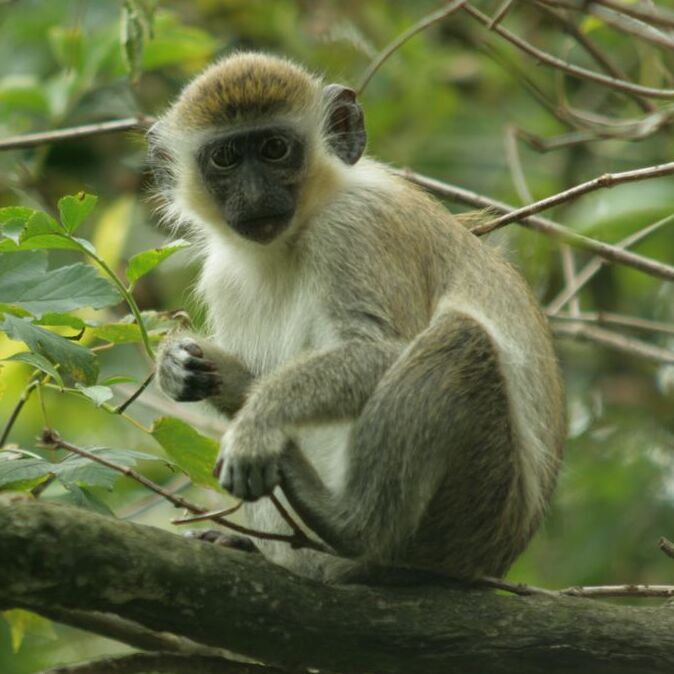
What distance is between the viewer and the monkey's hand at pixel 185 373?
19.3 ft

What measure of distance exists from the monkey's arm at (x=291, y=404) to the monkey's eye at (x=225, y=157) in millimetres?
1325

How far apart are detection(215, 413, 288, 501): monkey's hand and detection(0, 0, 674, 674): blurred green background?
7.67 feet

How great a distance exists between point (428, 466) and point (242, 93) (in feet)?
7.58

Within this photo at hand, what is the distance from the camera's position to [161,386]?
6.03 m

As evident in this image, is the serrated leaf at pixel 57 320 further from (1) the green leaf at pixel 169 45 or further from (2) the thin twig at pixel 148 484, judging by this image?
(1) the green leaf at pixel 169 45

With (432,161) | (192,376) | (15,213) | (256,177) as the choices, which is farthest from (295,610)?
(432,161)

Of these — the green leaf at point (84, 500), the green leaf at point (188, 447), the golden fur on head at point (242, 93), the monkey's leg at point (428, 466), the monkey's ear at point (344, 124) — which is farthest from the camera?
the monkey's ear at point (344, 124)

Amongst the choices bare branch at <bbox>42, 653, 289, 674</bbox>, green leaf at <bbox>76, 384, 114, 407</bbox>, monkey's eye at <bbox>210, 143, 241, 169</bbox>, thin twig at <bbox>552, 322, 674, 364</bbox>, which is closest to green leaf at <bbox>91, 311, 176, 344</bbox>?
green leaf at <bbox>76, 384, 114, 407</bbox>

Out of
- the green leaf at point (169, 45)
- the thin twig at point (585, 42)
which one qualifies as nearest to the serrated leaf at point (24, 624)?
the thin twig at point (585, 42)

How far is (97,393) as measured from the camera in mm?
4578

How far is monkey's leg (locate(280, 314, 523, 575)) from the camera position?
17.5 ft

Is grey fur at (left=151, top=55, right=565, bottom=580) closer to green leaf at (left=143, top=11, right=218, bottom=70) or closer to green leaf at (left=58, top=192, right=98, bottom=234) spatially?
green leaf at (left=58, top=192, right=98, bottom=234)

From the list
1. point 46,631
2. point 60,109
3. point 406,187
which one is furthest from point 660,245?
point 46,631

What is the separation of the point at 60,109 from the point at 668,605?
17.6 feet
